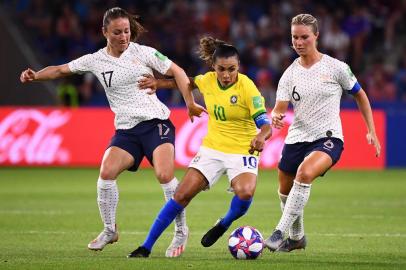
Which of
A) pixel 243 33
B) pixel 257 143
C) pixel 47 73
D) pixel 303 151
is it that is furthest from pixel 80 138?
pixel 257 143

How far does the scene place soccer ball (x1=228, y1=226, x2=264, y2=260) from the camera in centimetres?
927

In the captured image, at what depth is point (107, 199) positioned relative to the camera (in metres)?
9.92

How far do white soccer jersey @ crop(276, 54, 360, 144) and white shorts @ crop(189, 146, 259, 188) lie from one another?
694 millimetres

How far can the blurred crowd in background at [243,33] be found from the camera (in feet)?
80.8

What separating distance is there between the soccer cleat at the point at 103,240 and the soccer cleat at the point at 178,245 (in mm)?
648

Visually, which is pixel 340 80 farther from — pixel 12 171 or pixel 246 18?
pixel 246 18

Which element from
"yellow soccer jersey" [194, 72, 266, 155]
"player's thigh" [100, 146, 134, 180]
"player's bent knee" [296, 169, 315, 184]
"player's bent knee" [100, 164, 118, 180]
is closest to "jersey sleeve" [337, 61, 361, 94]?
"yellow soccer jersey" [194, 72, 266, 155]

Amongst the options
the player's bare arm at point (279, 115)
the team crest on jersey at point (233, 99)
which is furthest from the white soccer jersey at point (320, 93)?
the team crest on jersey at point (233, 99)

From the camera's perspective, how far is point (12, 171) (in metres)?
21.3

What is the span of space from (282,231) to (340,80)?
5.17 feet

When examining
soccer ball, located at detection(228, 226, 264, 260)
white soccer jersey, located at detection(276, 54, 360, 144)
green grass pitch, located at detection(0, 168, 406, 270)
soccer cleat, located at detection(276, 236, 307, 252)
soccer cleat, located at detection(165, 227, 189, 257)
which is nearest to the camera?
green grass pitch, located at detection(0, 168, 406, 270)

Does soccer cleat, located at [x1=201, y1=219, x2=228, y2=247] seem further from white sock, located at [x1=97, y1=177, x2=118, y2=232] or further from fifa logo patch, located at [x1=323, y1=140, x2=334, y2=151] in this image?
fifa logo patch, located at [x1=323, y1=140, x2=334, y2=151]

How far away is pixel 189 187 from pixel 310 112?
1.42 metres

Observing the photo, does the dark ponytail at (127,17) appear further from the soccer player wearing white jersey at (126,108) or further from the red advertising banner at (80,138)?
the red advertising banner at (80,138)
